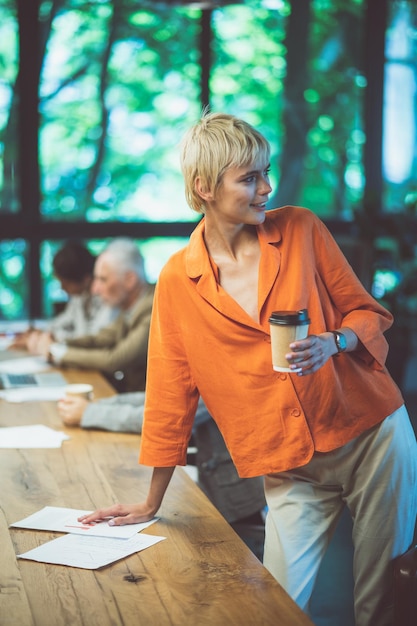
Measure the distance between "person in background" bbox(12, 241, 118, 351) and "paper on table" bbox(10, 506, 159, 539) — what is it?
9.87 feet

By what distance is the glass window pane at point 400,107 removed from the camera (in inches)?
299

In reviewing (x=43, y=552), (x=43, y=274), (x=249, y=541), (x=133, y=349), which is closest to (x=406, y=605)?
(x=43, y=552)

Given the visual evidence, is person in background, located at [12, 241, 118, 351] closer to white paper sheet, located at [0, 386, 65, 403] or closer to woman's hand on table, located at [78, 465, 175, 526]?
white paper sheet, located at [0, 386, 65, 403]

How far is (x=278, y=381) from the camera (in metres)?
2.04

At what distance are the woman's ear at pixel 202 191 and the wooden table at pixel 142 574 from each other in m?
0.75

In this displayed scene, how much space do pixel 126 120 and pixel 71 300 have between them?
6.68ft

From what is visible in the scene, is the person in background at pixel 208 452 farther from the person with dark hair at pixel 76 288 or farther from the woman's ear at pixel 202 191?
the person with dark hair at pixel 76 288

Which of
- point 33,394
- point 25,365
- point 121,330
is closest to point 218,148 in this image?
point 33,394

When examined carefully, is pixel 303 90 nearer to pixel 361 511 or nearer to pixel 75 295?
pixel 75 295

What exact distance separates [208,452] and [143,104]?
14.5 ft

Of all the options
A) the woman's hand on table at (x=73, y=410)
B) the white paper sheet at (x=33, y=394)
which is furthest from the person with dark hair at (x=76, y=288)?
the woman's hand on table at (x=73, y=410)

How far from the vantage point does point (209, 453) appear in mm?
3049

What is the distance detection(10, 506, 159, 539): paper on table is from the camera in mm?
2051

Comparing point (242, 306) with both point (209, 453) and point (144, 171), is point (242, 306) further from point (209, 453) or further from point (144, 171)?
point (144, 171)
